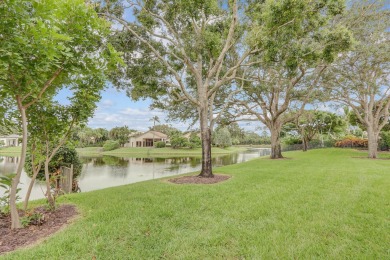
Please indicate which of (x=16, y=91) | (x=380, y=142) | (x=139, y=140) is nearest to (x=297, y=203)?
(x=16, y=91)

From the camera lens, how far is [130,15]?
10.6 m

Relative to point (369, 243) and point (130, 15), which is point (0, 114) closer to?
point (369, 243)

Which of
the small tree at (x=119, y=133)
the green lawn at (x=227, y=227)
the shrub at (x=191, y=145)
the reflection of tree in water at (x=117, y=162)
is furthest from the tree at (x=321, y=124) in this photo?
the small tree at (x=119, y=133)

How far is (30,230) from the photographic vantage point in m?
4.00

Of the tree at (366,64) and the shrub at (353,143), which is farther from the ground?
the tree at (366,64)

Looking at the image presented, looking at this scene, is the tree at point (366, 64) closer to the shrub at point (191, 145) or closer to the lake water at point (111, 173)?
the lake water at point (111, 173)

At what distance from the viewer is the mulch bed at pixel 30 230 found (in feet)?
11.6

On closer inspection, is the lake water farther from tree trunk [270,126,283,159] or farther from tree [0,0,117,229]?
tree trunk [270,126,283,159]

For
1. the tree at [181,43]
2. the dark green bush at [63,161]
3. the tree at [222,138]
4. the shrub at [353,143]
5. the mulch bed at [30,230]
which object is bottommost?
the mulch bed at [30,230]

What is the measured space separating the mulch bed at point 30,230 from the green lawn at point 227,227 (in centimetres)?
28

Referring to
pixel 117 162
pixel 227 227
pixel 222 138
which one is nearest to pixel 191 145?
pixel 222 138

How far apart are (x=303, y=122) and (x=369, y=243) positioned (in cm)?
3425

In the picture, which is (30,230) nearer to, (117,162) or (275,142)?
(275,142)

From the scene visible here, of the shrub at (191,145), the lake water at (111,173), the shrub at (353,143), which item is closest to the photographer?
the lake water at (111,173)
